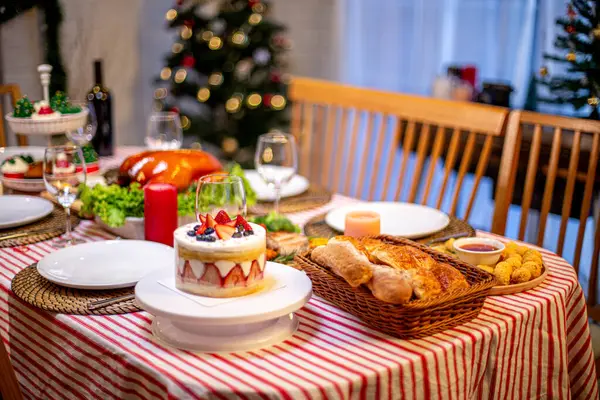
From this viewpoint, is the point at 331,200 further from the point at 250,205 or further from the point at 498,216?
the point at 498,216

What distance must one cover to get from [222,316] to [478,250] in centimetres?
60

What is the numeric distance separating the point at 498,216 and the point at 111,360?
122 centimetres

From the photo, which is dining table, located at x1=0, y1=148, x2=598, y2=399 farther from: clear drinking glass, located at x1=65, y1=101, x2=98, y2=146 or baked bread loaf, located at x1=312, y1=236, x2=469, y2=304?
clear drinking glass, located at x1=65, y1=101, x2=98, y2=146

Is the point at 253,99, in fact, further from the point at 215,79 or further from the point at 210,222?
the point at 210,222

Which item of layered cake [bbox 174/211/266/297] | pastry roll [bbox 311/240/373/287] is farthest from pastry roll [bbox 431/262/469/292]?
layered cake [bbox 174/211/266/297]

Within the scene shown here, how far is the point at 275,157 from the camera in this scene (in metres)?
1.65

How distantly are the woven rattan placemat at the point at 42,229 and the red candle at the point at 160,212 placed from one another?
24 cm

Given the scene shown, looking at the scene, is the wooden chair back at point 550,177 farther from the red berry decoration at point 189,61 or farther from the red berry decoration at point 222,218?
the red berry decoration at point 189,61

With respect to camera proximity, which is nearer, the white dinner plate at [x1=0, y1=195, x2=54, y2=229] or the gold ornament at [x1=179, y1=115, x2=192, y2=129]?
the white dinner plate at [x1=0, y1=195, x2=54, y2=229]

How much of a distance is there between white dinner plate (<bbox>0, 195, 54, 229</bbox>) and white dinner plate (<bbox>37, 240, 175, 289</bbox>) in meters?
0.27

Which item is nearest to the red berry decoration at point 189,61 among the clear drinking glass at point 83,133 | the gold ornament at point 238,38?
the gold ornament at point 238,38

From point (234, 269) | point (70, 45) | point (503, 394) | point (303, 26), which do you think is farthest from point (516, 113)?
point (303, 26)

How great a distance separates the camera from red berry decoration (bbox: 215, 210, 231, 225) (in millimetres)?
1167

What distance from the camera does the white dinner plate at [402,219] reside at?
1655 mm
